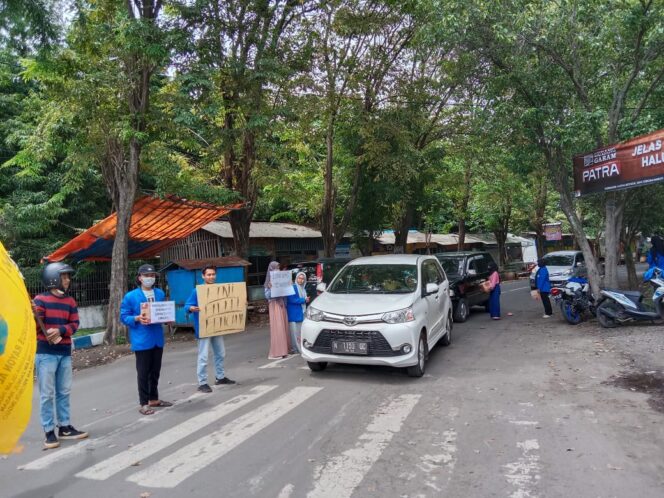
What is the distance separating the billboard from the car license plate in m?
6.61

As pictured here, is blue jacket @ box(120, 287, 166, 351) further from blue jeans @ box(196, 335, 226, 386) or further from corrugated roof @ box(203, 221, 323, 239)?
corrugated roof @ box(203, 221, 323, 239)

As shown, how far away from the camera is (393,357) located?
22.1 feet

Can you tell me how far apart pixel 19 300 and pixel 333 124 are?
48.7 ft

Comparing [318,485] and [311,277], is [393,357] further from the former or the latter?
[311,277]

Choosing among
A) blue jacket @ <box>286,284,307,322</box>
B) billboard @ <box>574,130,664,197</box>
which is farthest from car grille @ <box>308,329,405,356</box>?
billboard @ <box>574,130,664,197</box>

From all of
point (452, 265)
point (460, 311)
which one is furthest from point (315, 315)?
point (452, 265)

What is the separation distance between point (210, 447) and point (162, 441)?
1.99 feet

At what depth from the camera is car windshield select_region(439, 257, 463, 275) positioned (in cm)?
1289

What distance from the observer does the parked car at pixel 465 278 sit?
40.5ft

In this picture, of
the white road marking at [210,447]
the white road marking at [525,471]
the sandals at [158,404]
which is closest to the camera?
the white road marking at [525,471]

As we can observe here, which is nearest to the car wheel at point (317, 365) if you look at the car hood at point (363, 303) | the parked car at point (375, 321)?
the parked car at point (375, 321)

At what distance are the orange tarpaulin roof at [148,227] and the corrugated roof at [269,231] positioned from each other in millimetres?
3051

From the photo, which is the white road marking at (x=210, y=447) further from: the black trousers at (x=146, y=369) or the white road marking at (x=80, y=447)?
the black trousers at (x=146, y=369)

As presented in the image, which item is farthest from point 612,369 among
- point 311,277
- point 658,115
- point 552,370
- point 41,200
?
point 41,200
